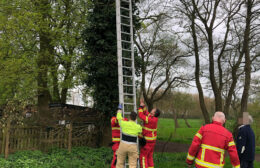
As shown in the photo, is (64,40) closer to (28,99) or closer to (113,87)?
(28,99)

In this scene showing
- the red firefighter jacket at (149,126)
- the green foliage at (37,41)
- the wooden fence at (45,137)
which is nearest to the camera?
the red firefighter jacket at (149,126)

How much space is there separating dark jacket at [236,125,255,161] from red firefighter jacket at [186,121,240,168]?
7.72 ft

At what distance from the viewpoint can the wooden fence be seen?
863 centimetres

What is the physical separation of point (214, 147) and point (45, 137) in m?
7.37

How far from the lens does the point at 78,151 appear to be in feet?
31.1

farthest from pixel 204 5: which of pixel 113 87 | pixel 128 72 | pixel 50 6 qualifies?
pixel 50 6

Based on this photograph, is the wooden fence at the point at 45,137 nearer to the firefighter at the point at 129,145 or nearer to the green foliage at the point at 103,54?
the green foliage at the point at 103,54

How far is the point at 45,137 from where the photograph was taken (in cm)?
944

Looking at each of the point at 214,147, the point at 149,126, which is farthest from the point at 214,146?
the point at 149,126

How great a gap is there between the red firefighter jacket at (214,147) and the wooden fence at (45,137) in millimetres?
6973

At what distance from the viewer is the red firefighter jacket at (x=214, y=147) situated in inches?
156

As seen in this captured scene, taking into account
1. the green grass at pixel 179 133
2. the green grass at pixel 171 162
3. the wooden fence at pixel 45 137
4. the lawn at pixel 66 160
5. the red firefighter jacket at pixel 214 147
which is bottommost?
the green grass at pixel 179 133

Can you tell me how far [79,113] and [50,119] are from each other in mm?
1438

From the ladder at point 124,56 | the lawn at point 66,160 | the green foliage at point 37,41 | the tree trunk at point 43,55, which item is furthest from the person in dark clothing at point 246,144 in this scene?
the tree trunk at point 43,55
